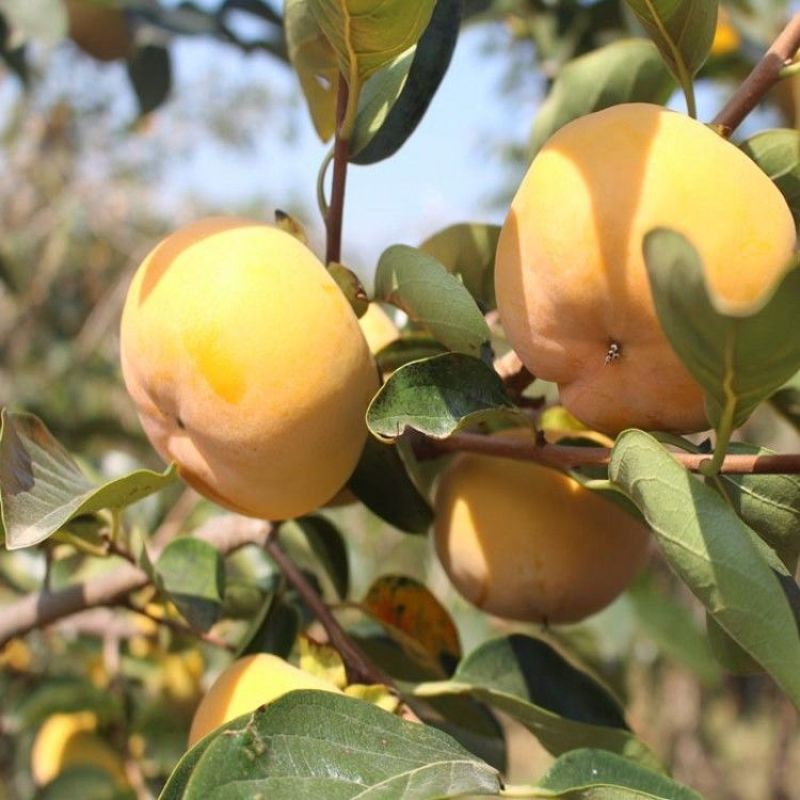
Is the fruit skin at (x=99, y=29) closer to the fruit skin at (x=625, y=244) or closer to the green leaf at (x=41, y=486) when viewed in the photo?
the green leaf at (x=41, y=486)

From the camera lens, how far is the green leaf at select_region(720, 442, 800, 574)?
2.38 ft

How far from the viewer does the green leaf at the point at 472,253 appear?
1.03m

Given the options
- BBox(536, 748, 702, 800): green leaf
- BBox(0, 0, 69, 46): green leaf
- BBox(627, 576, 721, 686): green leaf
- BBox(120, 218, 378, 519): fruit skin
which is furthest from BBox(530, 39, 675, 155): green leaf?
BBox(627, 576, 721, 686): green leaf

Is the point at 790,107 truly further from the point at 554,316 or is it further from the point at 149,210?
the point at 149,210

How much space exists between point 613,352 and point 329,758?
0.31 meters

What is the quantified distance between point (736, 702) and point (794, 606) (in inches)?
170

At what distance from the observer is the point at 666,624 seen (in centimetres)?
197

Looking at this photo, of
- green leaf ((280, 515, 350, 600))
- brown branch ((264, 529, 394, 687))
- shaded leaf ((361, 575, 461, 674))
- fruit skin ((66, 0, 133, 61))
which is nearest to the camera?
brown branch ((264, 529, 394, 687))

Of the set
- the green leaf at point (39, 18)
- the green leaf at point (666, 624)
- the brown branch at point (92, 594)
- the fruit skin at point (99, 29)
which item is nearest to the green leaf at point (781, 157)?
the brown branch at point (92, 594)

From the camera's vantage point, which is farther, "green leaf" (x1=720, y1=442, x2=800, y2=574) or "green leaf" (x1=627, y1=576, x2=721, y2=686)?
"green leaf" (x1=627, y1=576, x2=721, y2=686)

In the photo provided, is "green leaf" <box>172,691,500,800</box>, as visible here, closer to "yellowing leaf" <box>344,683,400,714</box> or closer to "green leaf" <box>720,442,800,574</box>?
"yellowing leaf" <box>344,683,400,714</box>

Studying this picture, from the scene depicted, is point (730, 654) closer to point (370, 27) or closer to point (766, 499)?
point (766, 499)

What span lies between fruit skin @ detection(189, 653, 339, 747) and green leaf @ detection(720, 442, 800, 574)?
322 millimetres

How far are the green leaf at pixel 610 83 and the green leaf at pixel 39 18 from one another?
0.83m
